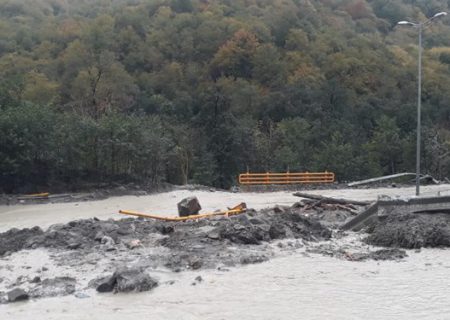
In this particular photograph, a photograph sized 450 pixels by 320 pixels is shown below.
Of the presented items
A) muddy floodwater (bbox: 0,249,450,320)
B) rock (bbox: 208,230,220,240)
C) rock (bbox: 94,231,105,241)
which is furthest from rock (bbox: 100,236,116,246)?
muddy floodwater (bbox: 0,249,450,320)

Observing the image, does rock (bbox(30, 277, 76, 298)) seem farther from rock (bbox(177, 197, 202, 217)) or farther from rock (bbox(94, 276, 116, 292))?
rock (bbox(177, 197, 202, 217))

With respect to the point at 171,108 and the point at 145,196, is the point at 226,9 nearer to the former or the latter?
the point at 171,108

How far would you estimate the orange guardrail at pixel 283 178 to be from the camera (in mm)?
43531

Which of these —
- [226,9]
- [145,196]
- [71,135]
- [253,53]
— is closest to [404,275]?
[145,196]

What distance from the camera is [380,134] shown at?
58.3 meters

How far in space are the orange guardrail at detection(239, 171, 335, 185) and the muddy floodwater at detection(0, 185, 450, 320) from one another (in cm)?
2418

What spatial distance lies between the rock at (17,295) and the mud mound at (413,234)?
37.6 ft

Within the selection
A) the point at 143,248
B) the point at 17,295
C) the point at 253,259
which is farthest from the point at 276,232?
the point at 17,295

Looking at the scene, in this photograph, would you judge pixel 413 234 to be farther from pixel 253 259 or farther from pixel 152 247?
pixel 152 247

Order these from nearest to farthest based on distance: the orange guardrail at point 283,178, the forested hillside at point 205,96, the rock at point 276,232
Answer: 1. the rock at point 276,232
2. the forested hillside at point 205,96
3. the orange guardrail at point 283,178

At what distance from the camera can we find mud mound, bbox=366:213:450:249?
19.6 metres

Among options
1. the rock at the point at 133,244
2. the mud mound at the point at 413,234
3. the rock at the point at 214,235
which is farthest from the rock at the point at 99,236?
the mud mound at the point at 413,234

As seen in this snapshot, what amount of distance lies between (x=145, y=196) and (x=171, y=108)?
30301mm

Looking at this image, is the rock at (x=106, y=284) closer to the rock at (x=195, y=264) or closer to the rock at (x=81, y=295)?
the rock at (x=81, y=295)
